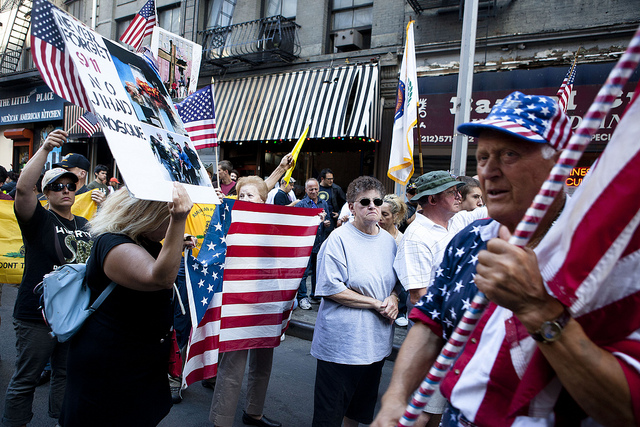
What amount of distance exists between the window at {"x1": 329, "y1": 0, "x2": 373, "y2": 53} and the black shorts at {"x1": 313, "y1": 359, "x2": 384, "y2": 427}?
10.2 m

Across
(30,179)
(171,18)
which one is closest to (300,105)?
(171,18)

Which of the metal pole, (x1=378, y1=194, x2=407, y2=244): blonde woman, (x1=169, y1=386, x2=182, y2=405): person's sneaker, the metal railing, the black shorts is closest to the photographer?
the black shorts

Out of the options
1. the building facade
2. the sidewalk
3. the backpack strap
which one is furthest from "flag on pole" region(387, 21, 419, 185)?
the backpack strap

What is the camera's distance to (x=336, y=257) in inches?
124

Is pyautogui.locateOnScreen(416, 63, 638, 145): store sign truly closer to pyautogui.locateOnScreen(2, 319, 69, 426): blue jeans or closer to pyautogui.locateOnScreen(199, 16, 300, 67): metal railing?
pyautogui.locateOnScreen(199, 16, 300, 67): metal railing

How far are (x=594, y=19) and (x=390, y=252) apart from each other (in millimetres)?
8893

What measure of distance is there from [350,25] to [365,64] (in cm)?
175

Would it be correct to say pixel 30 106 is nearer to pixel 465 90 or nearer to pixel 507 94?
pixel 507 94

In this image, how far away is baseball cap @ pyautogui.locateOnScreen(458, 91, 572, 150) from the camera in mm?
1340

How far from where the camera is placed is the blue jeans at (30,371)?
10.4 feet

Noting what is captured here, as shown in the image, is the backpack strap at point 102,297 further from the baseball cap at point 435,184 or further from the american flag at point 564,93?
the american flag at point 564,93

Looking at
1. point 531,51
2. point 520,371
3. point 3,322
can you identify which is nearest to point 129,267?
point 520,371

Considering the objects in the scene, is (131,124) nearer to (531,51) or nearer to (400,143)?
Result: (400,143)

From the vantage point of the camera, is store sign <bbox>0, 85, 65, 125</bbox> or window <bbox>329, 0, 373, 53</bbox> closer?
window <bbox>329, 0, 373, 53</bbox>
